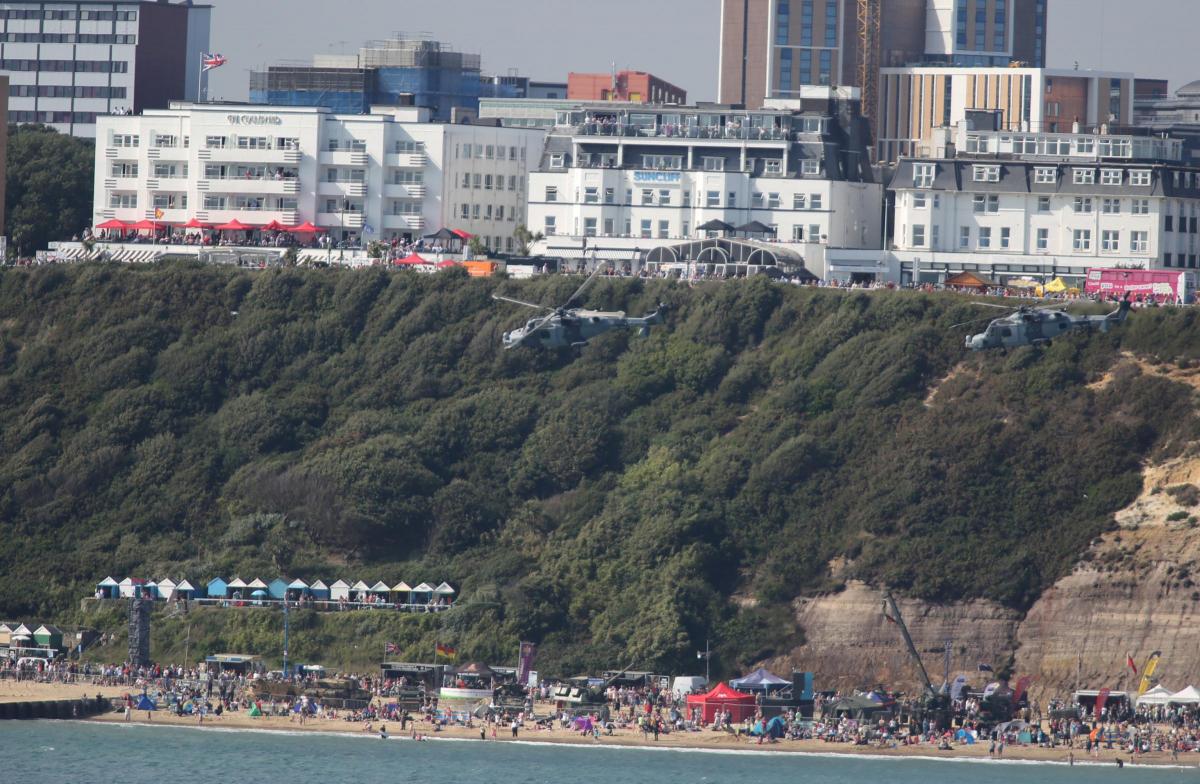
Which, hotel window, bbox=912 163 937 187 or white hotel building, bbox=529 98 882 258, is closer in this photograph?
hotel window, bbox=912 163 937 187

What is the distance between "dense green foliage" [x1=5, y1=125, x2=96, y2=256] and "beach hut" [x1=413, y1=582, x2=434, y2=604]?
44273mm

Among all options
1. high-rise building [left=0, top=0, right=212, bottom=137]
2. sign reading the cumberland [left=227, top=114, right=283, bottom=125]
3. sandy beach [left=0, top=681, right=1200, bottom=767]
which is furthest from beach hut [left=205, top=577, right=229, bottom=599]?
high-rise building [left=0, top=0, right=212, bottom=137]

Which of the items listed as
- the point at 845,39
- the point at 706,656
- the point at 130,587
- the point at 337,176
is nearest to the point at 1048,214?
the point at 706,656

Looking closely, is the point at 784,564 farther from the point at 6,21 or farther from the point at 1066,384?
the point at 6,21

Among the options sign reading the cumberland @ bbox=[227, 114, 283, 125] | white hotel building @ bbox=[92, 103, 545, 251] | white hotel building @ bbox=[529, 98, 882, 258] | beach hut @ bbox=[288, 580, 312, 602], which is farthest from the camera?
sign reading the cumberland @ bbox=[227, 114, 283, 125]

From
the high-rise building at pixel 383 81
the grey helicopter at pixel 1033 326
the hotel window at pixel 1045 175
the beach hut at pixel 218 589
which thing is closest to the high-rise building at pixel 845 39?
the high-rise building at pixel 383 81

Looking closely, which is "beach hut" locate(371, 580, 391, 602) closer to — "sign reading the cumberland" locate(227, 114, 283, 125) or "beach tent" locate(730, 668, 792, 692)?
"beach tent" locate(730, 668, 792, 692)

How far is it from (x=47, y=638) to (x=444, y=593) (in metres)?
16.7

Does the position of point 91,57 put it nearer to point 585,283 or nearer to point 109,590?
point 585,283

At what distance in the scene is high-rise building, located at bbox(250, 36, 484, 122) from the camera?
477 ft

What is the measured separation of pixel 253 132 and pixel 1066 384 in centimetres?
5211

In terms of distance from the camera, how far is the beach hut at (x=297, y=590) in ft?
323

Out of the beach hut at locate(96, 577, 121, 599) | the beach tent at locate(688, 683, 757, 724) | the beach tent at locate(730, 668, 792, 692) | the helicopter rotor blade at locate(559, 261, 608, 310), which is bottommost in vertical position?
the beach tent at locate(688, 683, 757, 724)

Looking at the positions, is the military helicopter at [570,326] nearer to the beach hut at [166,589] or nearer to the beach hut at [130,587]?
the beach hut at [166,589]
